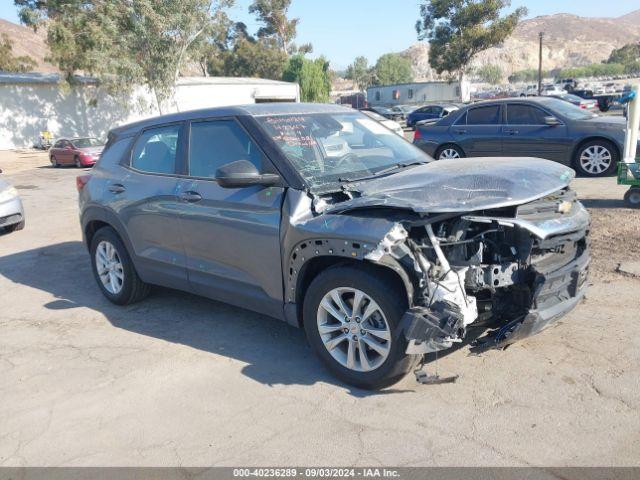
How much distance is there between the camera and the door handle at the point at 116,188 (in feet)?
17.8

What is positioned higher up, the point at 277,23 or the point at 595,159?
the point at 277,23

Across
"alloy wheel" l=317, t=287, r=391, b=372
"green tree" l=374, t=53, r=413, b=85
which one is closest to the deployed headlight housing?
"alloy wheel" l=317, t=287, r=391, b=372

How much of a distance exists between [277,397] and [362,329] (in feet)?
2.44

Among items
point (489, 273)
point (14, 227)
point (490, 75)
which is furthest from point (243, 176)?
point (490, 75)

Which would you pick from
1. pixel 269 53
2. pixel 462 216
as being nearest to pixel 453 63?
pixel 269 53

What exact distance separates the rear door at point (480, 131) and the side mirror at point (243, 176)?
8.58 meters

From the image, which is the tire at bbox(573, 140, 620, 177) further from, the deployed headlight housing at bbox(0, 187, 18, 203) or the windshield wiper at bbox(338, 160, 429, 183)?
the deployed headlight housing at bbox(0, 187, 18, 203)

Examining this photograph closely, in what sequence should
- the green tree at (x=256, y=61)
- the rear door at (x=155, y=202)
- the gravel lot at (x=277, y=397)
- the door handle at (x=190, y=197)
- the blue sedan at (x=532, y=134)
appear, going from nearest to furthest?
the gravel lot at (x=277, y=397) < the door handle at (x=190, y=197) < the rear door at (x=155, y=202) < the blue sedan at (x=532, y=134) < the green tree at (x=256, y=61)

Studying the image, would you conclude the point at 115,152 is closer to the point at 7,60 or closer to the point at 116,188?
the point at 116,188

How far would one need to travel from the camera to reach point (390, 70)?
4592 inches

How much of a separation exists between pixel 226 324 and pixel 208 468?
2065 millimetres

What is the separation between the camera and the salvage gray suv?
341 cm

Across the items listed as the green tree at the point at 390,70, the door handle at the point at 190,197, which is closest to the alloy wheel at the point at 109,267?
the door handle at the point at 190,197

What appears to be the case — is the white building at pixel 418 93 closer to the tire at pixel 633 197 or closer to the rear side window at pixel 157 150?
the tire at pixel 633 197
